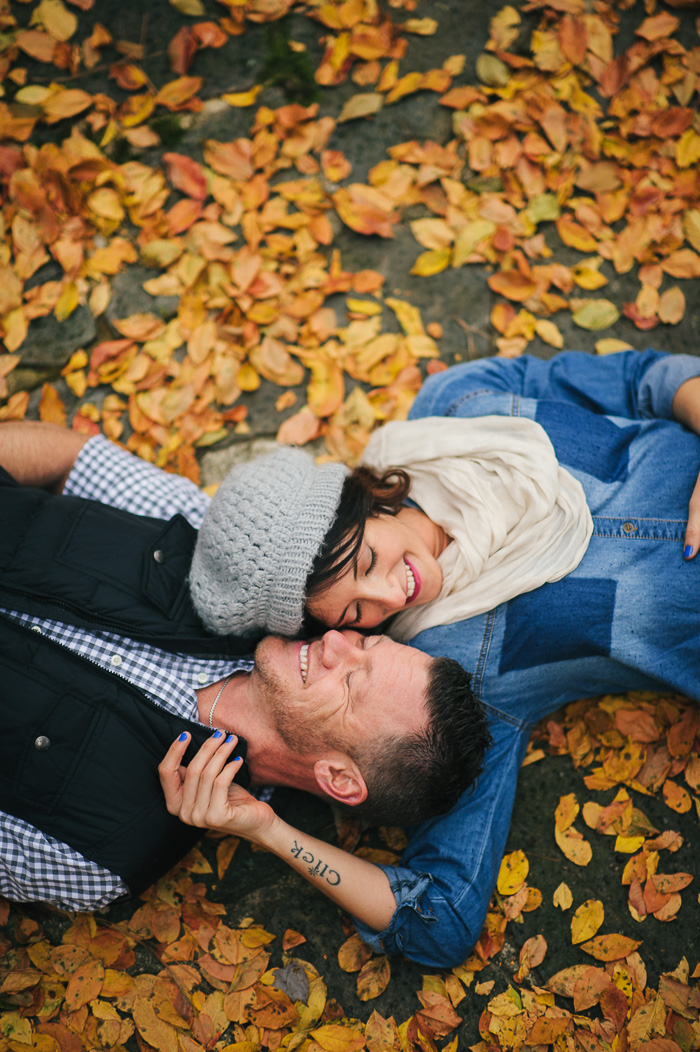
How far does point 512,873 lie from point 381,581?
1.44 m

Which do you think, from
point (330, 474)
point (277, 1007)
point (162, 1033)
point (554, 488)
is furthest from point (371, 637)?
point (162, 1033)

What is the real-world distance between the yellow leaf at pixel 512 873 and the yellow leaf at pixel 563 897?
0.14m

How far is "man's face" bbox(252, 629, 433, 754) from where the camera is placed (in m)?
2.46

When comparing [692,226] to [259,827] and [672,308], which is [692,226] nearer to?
[672,308]

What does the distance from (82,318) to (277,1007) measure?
3.47 metres

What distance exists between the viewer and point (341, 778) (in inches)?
100

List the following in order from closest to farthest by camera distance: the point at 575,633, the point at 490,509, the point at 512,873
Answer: the point at 575,633 < the point at 490,509 < the point at 512,873

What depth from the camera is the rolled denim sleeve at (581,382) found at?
294 centimetres

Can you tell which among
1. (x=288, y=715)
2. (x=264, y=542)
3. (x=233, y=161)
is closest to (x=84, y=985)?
(x=288, y=715)

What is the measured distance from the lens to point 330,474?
262 cm

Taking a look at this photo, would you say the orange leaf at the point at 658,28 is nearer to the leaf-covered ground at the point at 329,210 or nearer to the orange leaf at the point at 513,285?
the leaf-covered ground at the point at 329,210

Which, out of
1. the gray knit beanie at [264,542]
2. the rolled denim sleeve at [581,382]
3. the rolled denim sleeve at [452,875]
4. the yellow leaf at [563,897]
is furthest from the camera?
the rolled denim sleeve at [581,382]

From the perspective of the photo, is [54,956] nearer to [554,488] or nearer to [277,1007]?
[277,1007]

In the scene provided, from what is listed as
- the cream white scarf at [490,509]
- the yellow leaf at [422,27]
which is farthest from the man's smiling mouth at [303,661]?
the yellow leaf at [422,27]
